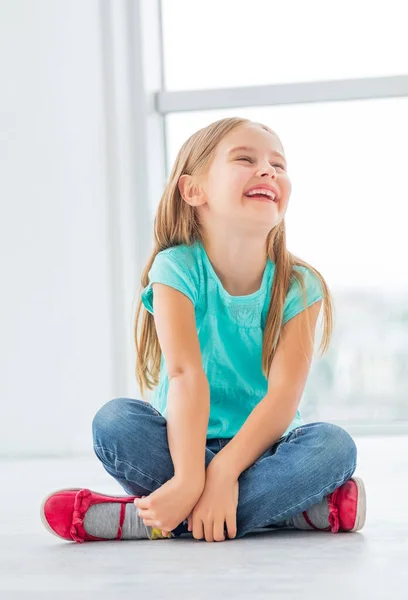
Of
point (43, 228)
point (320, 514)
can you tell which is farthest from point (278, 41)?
point (320, 514)

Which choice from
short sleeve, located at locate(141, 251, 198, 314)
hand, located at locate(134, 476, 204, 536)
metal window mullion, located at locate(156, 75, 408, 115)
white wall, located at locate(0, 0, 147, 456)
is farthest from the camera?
metal window mullion, located at locate(156, 75, 408, 115)

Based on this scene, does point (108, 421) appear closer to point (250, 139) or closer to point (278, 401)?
point (278, 401)

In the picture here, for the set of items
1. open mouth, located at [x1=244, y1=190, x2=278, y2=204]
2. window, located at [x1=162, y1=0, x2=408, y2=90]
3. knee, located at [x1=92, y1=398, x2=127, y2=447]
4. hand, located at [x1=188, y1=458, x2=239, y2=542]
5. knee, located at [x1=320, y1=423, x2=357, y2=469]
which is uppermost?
window, located at [x1=162, y1=0, x2=408, y2=90]

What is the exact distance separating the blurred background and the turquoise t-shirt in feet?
3.03

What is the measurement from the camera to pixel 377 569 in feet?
2.80

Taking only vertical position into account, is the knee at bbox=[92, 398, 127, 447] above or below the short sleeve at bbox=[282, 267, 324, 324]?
below

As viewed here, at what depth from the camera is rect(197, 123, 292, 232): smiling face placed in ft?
4.04

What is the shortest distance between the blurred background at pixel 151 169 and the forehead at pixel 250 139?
0.93m

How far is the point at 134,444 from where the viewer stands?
110 centimetres

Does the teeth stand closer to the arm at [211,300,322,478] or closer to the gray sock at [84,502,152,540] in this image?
the arm at [211,300,322,478]

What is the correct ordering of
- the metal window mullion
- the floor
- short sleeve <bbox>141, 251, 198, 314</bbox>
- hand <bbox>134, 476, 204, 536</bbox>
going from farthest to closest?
the metal window mullion
short sleeve <bbox>141, 251, 198, 314</bbox>
hand <bbox>134, 476, 204, 536</bbox>
the floor

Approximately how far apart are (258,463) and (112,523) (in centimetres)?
20

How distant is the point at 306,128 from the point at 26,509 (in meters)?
1.37

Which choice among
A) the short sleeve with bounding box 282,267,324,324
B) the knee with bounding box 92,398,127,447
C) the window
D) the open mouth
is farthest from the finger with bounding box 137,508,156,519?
the window
